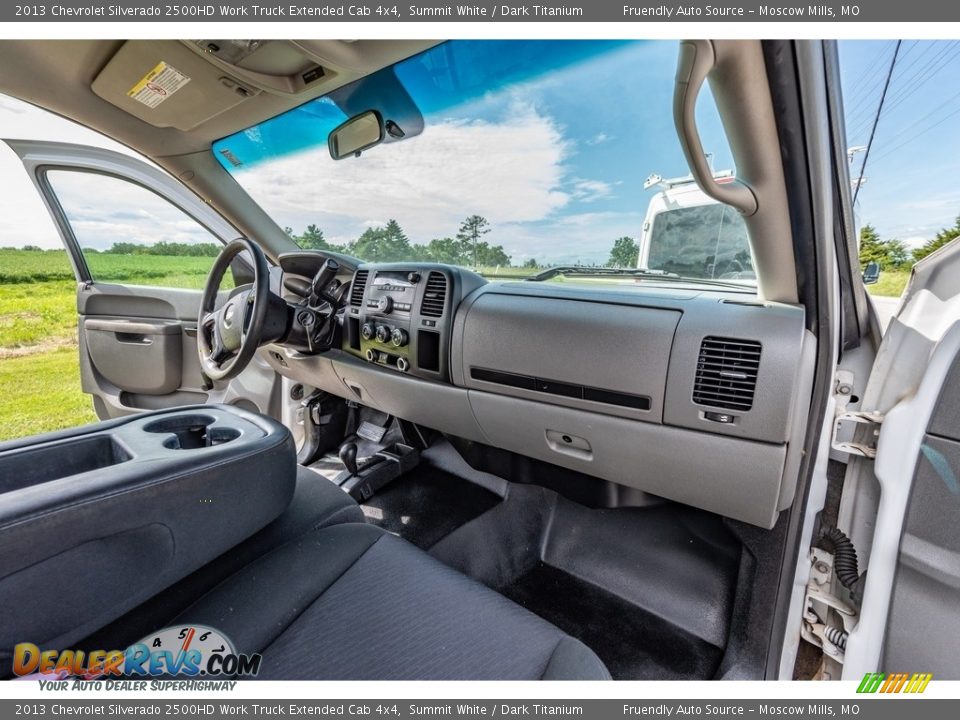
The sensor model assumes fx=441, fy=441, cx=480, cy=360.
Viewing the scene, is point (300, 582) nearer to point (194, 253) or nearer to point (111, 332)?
point (194, 253)

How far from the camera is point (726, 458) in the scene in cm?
110

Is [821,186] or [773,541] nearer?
[821,186]

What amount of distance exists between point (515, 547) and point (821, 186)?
5.21 ft

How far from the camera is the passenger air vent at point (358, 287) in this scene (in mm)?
1877

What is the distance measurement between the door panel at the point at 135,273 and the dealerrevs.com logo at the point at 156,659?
188 cm

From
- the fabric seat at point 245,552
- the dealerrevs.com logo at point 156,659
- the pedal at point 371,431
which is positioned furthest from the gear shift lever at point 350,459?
the dealerrevs.com logo at point 156,659

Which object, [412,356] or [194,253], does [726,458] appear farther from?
[194,253]

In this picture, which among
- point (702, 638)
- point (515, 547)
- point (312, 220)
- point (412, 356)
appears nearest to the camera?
point (702, 638)

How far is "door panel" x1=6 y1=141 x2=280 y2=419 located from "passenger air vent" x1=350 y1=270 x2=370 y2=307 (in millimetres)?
960

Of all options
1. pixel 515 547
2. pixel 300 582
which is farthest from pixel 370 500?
pixel 300 582

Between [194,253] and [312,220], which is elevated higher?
[312,220]

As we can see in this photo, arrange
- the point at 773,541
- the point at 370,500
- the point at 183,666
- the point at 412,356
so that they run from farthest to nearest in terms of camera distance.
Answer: the point at 370,500 < the point at 412,356 < the point at 773,541 < the point at 183,666

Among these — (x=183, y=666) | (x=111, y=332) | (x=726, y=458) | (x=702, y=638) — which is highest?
(x=726, y=458)
